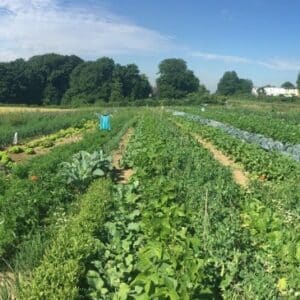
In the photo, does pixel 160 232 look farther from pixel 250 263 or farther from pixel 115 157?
pixel 115 157

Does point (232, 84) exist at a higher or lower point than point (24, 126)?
higher

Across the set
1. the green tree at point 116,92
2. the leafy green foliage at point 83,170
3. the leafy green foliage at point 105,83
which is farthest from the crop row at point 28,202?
the green tree at point 116,92

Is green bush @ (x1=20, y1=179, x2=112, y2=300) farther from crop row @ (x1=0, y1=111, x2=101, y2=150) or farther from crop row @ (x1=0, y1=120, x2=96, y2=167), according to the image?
crop row @ (x1=0, y1=111, x2=101, y2=150)

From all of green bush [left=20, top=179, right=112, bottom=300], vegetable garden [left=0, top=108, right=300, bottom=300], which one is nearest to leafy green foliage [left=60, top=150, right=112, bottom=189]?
vegetable garden [left=0, top=108, right=300, bottom=300]

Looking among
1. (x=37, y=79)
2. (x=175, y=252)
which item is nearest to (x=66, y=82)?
(x=37, y=79)

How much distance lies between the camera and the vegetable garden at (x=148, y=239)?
4117 mm

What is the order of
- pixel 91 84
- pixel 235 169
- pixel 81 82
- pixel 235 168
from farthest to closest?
1. pixel 81 82
2. pixel 91 84
3. pixel 235 168
4. pixel 235 169

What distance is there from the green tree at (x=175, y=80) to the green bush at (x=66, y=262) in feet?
318

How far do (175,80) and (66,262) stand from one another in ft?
347

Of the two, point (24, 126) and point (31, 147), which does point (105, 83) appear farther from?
point (31, 147)

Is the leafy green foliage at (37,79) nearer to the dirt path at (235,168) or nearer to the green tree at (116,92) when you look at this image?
the green tree at (116,92)

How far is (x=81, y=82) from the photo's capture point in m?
93.6

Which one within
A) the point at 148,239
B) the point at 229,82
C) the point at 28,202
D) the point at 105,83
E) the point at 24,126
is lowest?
the point at 24,126

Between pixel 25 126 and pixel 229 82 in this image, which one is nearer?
pixel 25 126
